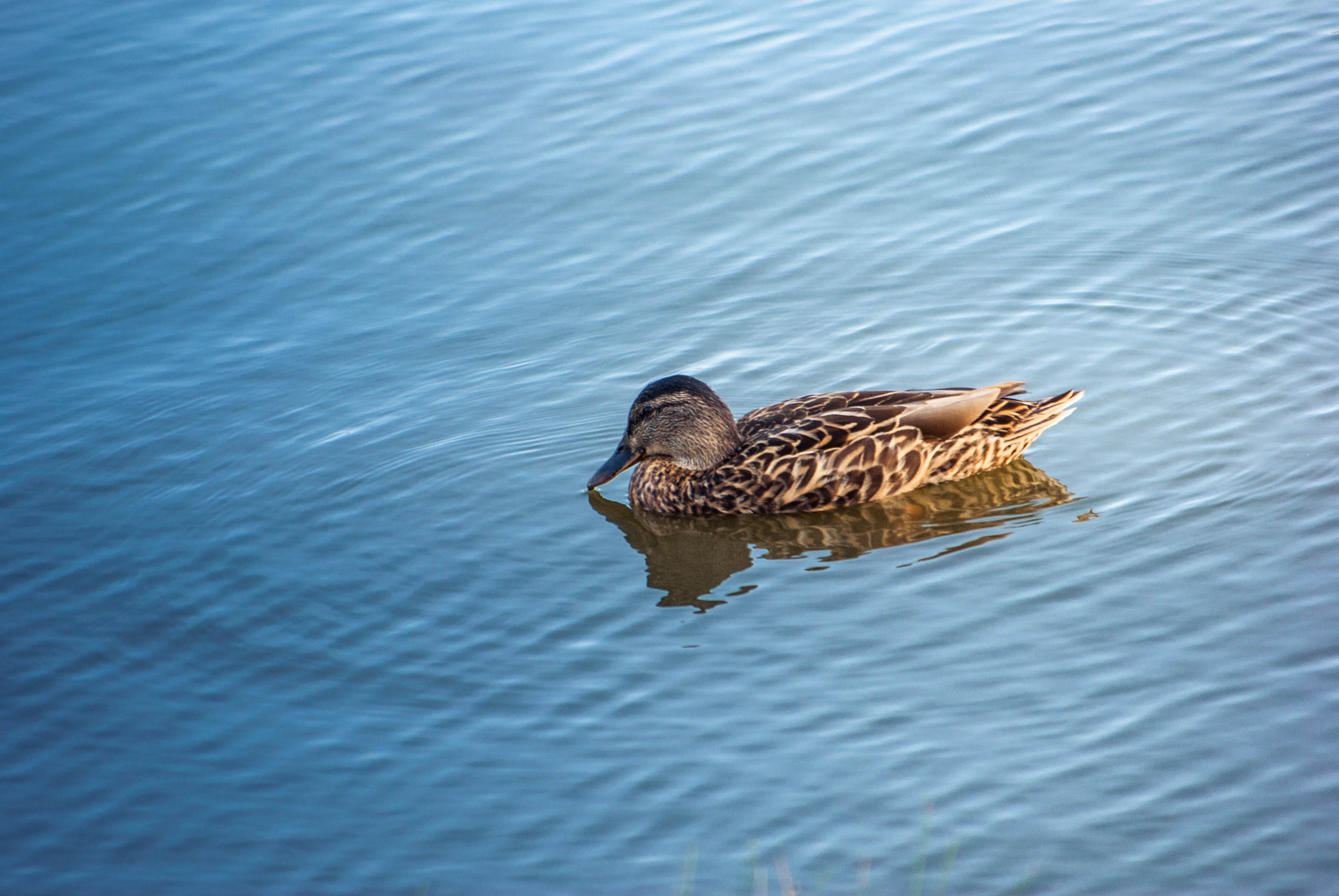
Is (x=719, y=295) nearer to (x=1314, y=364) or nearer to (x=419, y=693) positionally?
(x=1314, y=364)

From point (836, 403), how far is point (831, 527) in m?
0.76

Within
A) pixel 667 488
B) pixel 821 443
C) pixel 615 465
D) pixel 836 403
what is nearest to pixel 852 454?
pixel 821 443

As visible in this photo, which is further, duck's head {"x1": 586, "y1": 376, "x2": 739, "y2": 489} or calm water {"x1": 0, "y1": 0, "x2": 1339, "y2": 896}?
duck's head {"x1": 586, "y1": 376, "x2": 739, "y2": 489}

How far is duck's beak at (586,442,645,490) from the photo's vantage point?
27.8ft

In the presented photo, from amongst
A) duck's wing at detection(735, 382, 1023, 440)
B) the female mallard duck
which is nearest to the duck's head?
the female mallard duck

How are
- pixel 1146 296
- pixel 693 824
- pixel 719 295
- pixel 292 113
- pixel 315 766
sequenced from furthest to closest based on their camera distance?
pixel 292 113 → pixel 719 295 → pixel 1146 296 → pixel 315 766 → pixel 693 824

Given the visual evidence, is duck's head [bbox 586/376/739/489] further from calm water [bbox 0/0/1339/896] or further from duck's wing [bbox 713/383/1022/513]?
calm water [bbox 0/0/1339/896]

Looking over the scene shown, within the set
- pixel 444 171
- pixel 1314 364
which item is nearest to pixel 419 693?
pixel 1314 364

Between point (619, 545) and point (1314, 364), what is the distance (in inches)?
167

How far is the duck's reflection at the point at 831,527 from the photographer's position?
764 cm

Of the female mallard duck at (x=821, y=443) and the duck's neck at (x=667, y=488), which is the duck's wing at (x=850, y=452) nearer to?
the female mallard duck at (x=821, y=443)

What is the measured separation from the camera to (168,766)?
623 cm

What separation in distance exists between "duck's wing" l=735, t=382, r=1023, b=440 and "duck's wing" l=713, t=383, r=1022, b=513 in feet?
0.05

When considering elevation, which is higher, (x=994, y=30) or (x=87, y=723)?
(x=994, y=30)
